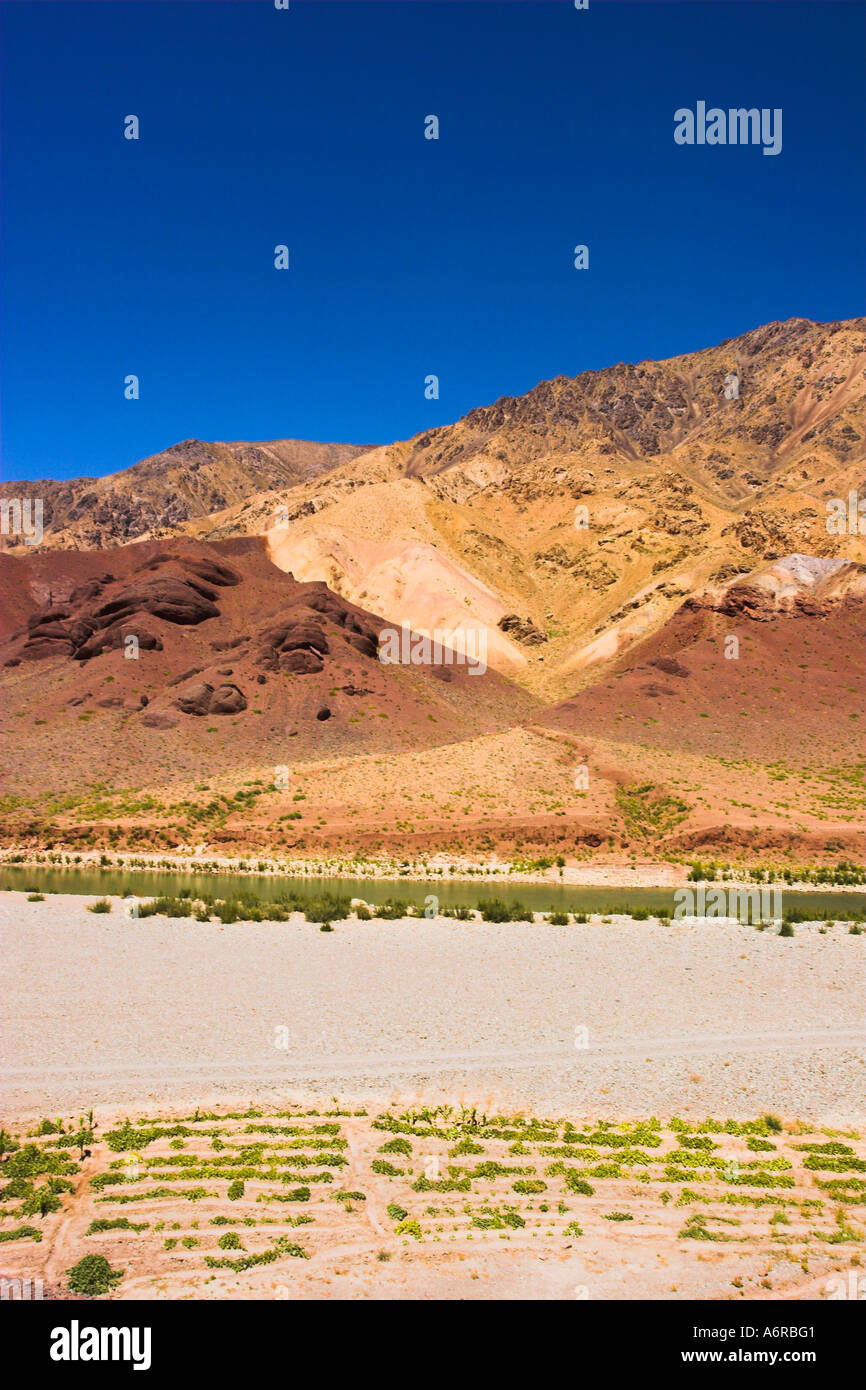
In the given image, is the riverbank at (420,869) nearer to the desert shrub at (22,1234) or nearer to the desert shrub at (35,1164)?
the desert shrub at (35,1164)

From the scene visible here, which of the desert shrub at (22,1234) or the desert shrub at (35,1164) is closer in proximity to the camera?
the desert shrub at (22,1234)

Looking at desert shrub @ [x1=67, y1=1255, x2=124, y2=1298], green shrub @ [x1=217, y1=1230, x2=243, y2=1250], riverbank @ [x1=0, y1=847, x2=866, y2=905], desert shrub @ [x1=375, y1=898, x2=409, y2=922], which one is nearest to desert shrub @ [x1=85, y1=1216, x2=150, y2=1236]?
desert shrub @ [x1=67, y1=1255, x2=124, y2=1298]

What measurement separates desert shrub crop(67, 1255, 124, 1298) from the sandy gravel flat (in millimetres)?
3825

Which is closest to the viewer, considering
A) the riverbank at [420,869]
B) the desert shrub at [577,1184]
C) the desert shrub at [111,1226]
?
the desert shrub at [111,1226]

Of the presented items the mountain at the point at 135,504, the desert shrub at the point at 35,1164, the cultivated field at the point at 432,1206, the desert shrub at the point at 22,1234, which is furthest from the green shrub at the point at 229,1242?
the mountain at the point at 135,504

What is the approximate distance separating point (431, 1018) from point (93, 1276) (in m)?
8.42

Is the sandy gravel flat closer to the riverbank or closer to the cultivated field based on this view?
the cultivated field

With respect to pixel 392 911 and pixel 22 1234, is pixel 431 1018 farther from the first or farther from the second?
pixel 392 911

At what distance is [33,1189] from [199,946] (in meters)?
11.8

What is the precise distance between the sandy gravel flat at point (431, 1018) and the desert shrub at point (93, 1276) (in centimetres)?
382

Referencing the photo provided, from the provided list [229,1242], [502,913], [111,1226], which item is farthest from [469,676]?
[229,1242]

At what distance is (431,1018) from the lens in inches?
603

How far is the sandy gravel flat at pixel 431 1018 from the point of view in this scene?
12102 millimetres

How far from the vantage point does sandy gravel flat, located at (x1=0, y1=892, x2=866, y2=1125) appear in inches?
476
